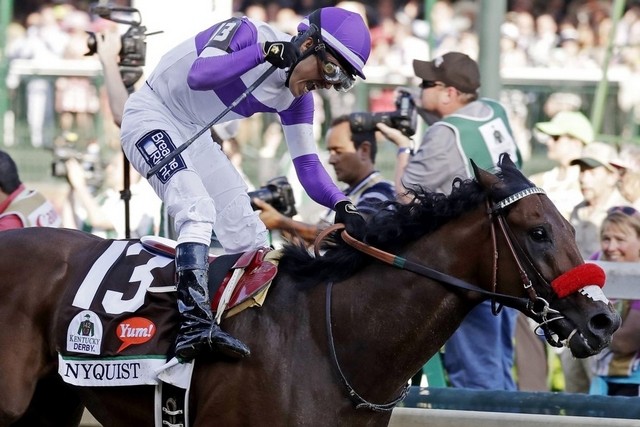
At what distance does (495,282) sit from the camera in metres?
4.32

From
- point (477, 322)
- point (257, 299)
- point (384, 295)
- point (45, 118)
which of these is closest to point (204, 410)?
point (257, 299)

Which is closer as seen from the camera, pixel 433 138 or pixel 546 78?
pixel 433 138

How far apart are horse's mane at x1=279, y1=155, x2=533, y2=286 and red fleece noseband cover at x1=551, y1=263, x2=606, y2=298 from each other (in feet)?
1.25

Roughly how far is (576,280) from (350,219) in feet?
Answer: 3.20

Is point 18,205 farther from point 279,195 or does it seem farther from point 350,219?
point 350,219

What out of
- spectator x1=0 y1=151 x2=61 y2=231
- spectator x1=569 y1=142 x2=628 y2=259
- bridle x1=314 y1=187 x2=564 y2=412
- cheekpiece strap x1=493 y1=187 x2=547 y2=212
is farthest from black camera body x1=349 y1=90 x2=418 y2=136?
cheekpiece strap x1=493 y1=187 x2=547 y2=212

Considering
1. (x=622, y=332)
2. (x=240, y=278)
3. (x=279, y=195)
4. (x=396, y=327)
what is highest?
(x=240, y=278)

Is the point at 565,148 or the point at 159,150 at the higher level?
the point at 159,150

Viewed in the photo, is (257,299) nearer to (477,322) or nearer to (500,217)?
(500,217)

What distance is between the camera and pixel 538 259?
423 centimetres

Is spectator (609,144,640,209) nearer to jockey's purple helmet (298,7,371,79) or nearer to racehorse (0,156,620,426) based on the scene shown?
racehorse (0,156,620,426)

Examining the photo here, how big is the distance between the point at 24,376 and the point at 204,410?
87 cm

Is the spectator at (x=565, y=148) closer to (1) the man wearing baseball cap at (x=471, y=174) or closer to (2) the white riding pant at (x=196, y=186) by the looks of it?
(1) the man wearing baseball cap at (x=471, y=174)

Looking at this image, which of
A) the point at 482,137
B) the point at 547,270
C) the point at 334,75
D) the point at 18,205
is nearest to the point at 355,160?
the point at 482,137
